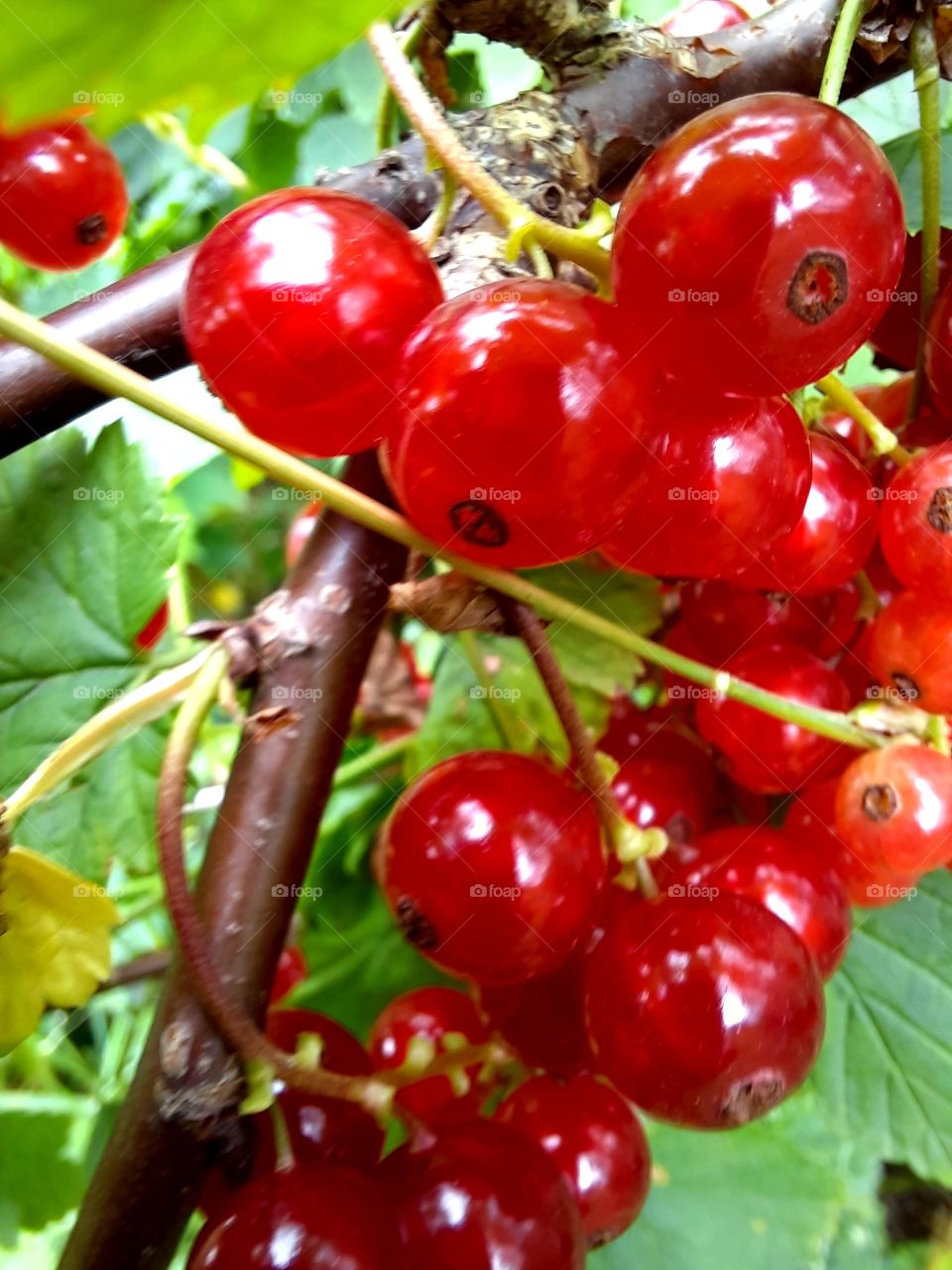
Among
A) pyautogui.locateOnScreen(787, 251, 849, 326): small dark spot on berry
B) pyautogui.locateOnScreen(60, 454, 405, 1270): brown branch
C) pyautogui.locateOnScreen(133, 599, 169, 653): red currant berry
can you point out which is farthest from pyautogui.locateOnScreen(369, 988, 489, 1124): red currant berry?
pyautogui.locateOnScreen(787, 251, 849, 326): small dark spot on berry

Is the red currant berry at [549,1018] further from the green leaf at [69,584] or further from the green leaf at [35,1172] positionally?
the green leaf at [35,1172]

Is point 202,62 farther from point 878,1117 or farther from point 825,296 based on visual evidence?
point 878,1117

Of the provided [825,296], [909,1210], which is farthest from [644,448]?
[909,1210]

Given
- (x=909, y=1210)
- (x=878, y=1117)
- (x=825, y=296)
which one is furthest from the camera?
(x=909, y=1210)

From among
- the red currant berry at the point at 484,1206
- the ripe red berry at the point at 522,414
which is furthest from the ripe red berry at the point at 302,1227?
the ripe red berry at the point at 522,414

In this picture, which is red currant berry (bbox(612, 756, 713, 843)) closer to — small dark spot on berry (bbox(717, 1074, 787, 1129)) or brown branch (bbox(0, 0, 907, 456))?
small dark spot on berry (bbox(717, 1074, 787, 1129))
